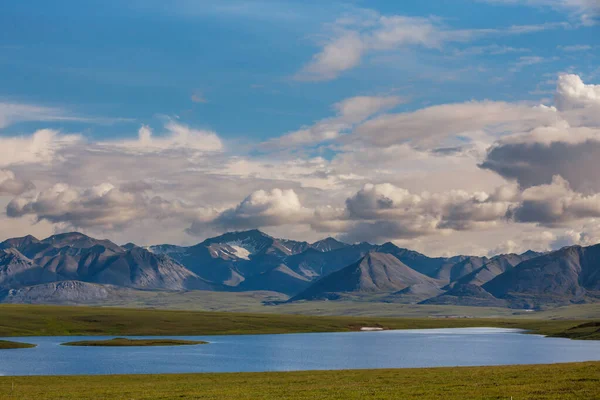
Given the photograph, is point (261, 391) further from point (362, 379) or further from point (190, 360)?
point (190, 360)

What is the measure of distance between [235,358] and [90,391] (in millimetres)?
81263

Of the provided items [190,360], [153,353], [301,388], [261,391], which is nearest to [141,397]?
[261,391]

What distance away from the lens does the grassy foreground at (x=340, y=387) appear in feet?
179

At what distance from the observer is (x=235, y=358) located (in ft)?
496

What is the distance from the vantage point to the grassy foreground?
2148 inches

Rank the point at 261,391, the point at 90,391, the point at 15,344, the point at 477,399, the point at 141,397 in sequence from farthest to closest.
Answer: the point at 15,344, the point at 90,391, the point at 261,391, the point at 141,397, the point at 477,399

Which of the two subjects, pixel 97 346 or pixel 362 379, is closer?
pixel 362 379

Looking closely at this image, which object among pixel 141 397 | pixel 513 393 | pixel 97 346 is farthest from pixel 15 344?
pixel 513 393

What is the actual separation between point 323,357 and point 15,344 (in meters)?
82.2

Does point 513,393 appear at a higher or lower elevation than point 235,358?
higher

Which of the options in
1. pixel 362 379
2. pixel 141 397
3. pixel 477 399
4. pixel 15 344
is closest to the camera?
pixel 477 399

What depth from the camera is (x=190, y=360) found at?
463 ft

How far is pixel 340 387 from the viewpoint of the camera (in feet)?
220

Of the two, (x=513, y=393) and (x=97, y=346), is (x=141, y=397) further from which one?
(x=97, y=346)
